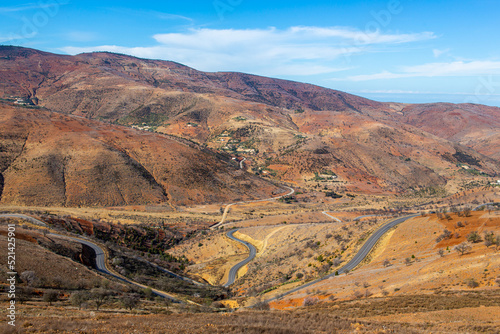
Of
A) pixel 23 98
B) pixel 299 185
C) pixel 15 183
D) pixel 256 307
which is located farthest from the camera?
pixel 23 98

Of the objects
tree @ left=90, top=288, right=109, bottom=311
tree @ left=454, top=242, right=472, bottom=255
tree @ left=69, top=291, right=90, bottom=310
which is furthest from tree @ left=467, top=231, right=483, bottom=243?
tree @ left=69, top=291, right=90, bottom=310

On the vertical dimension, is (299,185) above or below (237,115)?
below

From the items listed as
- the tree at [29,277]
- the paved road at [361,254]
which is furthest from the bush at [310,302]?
the tree at [29,277]

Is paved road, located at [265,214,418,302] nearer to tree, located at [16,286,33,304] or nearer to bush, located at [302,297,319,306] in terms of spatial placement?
bush, located at [302,297,319,306]

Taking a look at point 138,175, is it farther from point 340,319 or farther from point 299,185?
point 340,319

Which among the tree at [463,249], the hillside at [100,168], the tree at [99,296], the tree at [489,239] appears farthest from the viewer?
the hillside at [100,168]

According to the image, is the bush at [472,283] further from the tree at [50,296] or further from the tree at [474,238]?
the tree at [50,296]

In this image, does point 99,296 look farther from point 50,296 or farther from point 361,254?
point 361,254

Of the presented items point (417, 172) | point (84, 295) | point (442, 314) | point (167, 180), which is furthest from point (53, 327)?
point (417, 172)
